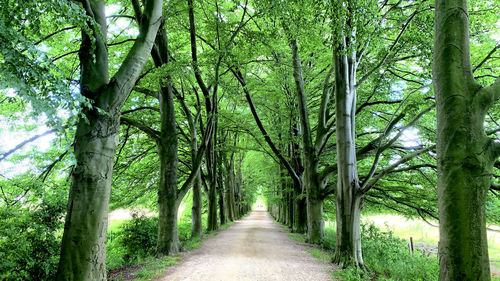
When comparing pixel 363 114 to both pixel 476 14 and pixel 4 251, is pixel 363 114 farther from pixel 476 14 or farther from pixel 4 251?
pixel 4 251

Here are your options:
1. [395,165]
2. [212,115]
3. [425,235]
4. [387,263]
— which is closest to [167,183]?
[212,115]

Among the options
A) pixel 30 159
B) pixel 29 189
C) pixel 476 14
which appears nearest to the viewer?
pixel 29 189

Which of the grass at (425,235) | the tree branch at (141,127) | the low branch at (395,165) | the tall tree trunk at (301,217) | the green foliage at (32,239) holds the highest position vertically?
the tree branch at (141,127)

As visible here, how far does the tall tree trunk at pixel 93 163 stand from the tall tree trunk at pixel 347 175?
210 inches

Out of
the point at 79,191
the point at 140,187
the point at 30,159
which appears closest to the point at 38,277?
the point at 79,191

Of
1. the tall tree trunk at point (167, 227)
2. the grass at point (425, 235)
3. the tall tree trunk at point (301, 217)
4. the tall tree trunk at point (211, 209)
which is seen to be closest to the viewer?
the tall tree trunk at point (167, 227)

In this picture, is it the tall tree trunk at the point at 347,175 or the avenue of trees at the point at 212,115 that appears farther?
the tall tree trunk at the point at 347,175

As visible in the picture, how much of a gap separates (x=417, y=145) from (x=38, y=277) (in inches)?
425

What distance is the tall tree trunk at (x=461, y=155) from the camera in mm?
2852

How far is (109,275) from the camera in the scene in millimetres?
6016

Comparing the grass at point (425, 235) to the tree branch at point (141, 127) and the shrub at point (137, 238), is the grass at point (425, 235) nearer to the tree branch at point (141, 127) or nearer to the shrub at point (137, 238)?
the shrub at point (137, 238)

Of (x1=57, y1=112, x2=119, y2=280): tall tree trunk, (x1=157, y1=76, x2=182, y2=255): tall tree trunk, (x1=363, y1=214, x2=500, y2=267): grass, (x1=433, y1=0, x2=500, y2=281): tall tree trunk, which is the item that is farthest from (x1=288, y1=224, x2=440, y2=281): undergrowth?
(x1=57, y1=112, x2=119, y2=280): tall tree trunk

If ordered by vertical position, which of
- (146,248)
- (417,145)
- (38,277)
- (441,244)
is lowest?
(146,248)

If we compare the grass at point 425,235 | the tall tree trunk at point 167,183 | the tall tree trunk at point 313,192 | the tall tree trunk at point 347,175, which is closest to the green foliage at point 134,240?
the tall tree trunk at point 167,183
